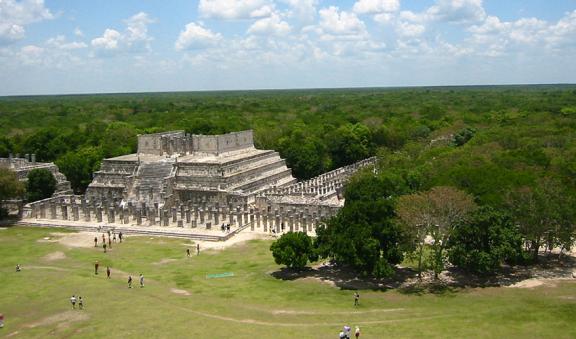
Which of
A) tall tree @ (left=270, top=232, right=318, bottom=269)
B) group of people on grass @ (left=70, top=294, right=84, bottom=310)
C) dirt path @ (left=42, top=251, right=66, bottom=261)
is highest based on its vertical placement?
tall tree @ (left=270, top=232, right=318, bottom=269)

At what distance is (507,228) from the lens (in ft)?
102

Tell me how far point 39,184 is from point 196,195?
51.1ft

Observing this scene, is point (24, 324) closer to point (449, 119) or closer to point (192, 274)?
point (192, 274)

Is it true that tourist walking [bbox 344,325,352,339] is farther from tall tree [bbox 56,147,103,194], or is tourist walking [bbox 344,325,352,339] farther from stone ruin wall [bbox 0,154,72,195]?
tall tree [bbox 56,147,103,194]

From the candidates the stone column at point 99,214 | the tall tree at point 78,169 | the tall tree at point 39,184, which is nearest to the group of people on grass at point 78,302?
the stone column at point 99,214

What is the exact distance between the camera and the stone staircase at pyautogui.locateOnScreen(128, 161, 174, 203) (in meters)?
50.9

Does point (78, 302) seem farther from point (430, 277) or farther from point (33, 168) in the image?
point (33, 168)

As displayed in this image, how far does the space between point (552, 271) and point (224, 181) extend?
28008 millimetres

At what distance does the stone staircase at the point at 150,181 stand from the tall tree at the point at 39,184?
8666 millimetres

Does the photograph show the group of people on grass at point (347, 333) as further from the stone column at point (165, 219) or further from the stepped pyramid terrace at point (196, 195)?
the stone column at point (165, 219)

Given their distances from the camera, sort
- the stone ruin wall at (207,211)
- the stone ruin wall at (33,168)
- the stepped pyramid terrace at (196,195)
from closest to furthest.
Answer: the stone ruin wall at (207,211) → the stepped pyramid terrace at (196,195) → the stone ruin wall at (33,168)

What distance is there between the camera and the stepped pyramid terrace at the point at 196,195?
45062mm

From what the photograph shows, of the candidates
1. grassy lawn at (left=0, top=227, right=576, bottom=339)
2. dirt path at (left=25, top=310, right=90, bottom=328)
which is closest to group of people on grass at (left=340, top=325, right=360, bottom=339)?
grassy lawn at (left=0, top=227, right=576, bottom=339)

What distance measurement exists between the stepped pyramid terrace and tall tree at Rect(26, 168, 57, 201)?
1893 millimetres
